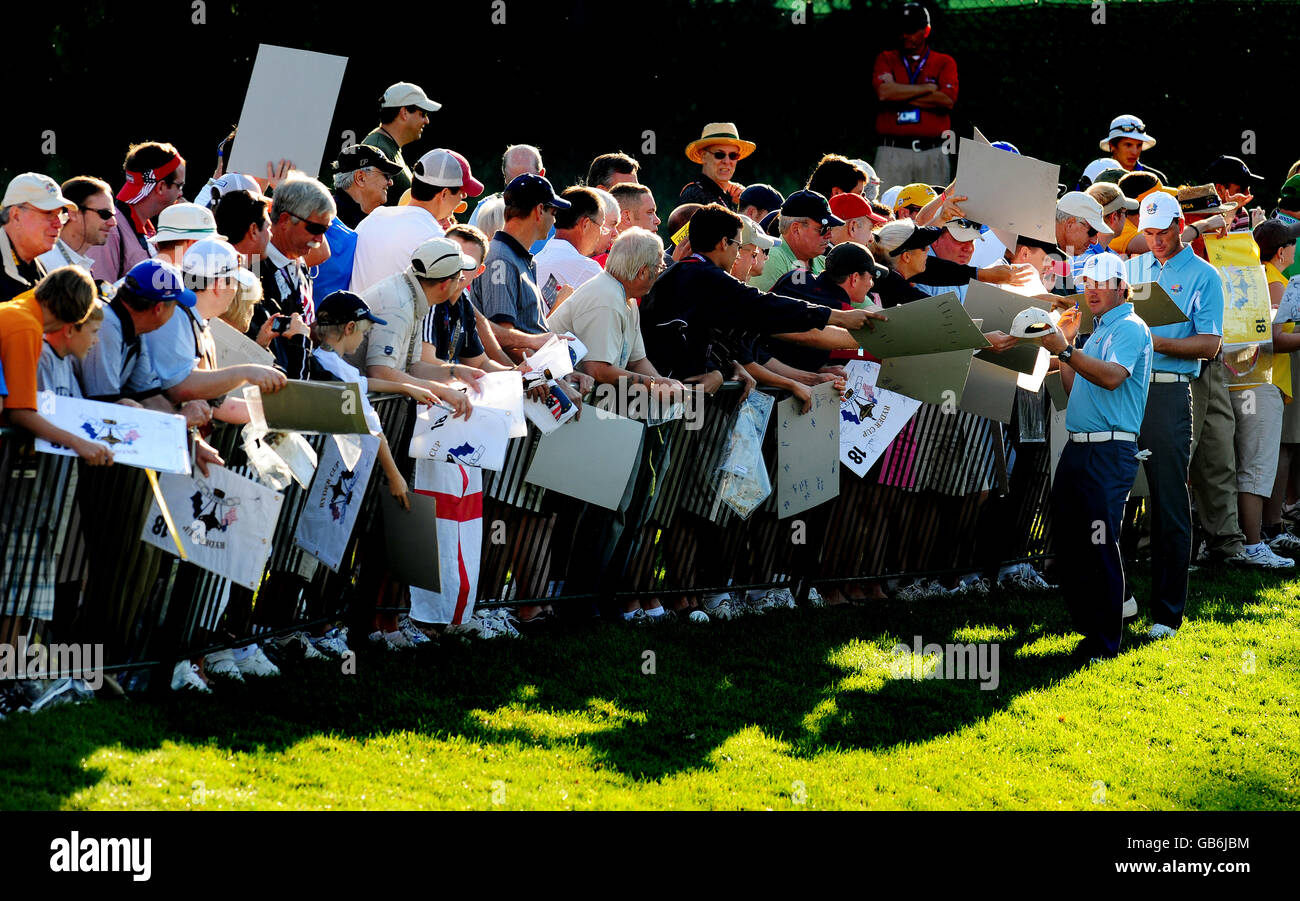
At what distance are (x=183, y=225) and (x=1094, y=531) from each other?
5098mm

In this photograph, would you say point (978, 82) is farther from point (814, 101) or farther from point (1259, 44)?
point (1259, 44)

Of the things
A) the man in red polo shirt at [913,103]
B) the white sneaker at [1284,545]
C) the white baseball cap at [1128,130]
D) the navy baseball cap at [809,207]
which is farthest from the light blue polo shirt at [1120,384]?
the man in red polo shirt at [913,103]

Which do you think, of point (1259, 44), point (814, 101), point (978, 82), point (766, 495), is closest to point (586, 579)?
point (766, 495)

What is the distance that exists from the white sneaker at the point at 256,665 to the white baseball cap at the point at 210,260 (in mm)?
1715

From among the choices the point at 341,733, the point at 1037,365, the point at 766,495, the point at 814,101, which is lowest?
the point at 341,733

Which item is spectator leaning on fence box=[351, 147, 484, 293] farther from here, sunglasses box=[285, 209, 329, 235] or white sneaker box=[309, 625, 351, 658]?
white sneaker box=[309, 625, 351, 658]

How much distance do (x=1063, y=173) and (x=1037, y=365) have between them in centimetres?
944

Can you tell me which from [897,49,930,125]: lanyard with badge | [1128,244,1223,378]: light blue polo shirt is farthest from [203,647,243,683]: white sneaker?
[897,49,930,125]: lanyard with badge

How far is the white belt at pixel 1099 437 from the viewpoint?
8.89 m

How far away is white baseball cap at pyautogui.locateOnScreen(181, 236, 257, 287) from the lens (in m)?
6.39

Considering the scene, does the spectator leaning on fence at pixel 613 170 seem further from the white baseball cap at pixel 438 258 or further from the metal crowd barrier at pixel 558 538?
the white baseball cap at pixel 438 258

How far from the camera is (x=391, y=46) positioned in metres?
14.9

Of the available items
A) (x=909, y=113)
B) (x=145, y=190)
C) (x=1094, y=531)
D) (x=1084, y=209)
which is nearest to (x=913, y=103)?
(x=909, y=113)

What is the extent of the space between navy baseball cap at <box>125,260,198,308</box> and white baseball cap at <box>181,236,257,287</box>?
0.25 metres
